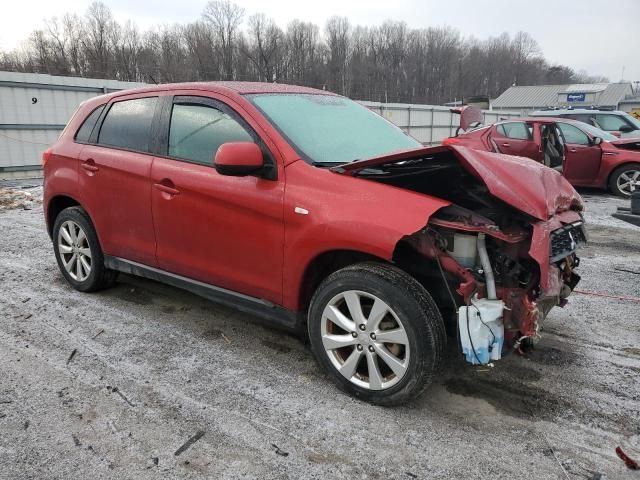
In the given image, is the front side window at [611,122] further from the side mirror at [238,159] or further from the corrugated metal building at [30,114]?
the corrugated metal building at [30,114]

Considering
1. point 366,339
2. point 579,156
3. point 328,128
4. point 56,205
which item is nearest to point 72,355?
point 56,205

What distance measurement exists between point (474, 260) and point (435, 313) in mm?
350

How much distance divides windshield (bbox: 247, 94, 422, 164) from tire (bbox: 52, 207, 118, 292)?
2021mm

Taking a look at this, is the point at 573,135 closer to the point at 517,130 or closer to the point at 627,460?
the point at 517,130

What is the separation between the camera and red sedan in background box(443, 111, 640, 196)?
374 inches

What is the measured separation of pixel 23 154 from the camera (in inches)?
512

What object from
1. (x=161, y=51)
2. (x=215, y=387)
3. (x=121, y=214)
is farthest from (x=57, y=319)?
(x=161, y=51)

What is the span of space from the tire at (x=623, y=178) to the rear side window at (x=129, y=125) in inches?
360

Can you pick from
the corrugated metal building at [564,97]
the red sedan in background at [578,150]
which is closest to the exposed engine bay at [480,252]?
the red sedan in background at [578,150]

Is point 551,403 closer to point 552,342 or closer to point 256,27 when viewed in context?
point 552,342

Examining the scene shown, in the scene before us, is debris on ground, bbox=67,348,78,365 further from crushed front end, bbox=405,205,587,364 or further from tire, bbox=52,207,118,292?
crushed front end, bbox=405,205,587,364

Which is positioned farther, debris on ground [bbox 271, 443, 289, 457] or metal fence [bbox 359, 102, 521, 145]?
metal fence [bbox 359, 102, 521, 145]

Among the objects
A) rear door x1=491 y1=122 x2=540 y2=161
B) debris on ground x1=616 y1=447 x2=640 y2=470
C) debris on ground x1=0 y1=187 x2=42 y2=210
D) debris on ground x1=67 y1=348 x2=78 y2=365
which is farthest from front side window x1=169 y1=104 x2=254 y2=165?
rear door x1=491 y1=122 x2=540 y2=161

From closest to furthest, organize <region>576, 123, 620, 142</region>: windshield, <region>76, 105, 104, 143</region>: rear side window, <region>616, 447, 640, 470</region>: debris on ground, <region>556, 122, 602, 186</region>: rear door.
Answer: <region>616, 447, 640, 470</region>: debris on ground, <region>76, 105, 104, 143</region>: rear side window, <region>556, 122, 602, 186</region>: rear door, <region>576, 123, 620, 142</region>: windshield
